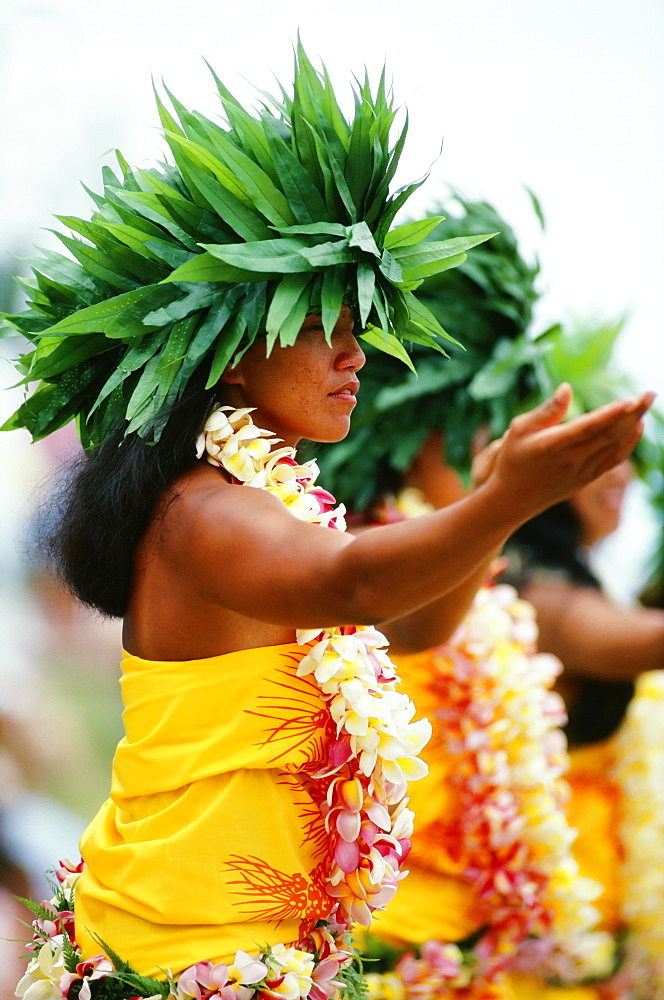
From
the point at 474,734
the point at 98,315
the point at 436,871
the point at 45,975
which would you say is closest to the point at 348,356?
the point at 98,315

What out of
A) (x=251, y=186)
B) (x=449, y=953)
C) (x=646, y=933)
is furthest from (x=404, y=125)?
(x=646, y=933)

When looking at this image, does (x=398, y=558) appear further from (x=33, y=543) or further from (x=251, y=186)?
(x=33, y=543)

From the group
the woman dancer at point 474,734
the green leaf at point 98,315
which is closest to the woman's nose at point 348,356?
the green leaf at point 98,315

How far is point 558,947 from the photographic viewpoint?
9.88ft

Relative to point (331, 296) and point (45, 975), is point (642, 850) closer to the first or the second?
point (45, 975)

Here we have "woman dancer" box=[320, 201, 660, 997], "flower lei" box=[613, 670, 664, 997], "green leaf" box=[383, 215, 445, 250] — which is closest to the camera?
"green leaf" box=[383, 215, 445, 250]

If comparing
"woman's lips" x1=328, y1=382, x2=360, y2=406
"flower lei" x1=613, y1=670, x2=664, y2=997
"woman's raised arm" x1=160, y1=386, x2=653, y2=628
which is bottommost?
"flower lei" x1=613, y1=670, x2=664, y2=997

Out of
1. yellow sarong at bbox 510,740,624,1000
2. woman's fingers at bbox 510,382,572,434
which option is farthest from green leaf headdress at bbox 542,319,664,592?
woman's fingers at bbox 510,382,572,434

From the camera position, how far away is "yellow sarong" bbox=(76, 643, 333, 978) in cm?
173

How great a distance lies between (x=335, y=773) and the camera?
1.84 metres

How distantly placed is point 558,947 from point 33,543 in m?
1.90

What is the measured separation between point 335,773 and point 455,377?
1670 millimetres

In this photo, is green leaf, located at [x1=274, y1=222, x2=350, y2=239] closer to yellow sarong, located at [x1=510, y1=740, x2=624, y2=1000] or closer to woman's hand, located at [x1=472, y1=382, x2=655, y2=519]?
woman's hand, located at [x1=472, y1=382, x2=655, y2=519]

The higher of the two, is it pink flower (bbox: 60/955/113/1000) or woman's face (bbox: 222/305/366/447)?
woman's face (bbox: 222/305/366/447)
